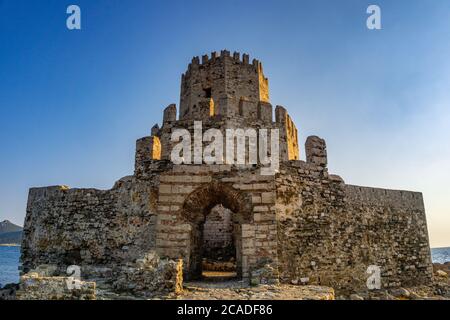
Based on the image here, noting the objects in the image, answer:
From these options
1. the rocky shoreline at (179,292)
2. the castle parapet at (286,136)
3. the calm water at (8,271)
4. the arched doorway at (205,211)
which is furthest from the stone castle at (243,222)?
the calm water at (8,271)

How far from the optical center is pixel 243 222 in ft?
26.1

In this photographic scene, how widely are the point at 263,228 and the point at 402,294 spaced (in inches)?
221

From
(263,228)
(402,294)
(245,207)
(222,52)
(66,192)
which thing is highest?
(222,52)

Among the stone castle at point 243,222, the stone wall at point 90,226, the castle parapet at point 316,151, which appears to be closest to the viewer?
the stone castle at point 243,222

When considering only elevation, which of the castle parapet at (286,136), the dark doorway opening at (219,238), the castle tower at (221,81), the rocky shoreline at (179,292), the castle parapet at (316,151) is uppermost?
the castle tower at (221,81)

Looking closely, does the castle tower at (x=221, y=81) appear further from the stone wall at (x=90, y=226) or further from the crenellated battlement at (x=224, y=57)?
the stone wall at (x=90, y=226)

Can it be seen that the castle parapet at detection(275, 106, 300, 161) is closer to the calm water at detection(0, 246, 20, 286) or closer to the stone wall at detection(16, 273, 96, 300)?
the stone wall at detection(16, 273, 96, 300)

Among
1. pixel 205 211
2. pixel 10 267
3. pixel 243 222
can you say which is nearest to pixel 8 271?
pixel 10 267

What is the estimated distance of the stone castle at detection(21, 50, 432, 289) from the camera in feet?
26.1

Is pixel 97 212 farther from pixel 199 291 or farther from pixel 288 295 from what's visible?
pixel 288 295

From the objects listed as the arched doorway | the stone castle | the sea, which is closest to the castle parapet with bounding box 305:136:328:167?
the stone castle

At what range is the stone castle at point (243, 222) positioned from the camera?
7957 millimetres

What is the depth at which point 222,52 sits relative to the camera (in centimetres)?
1959
